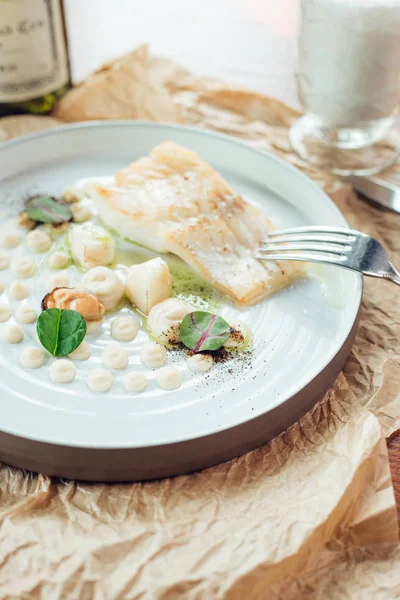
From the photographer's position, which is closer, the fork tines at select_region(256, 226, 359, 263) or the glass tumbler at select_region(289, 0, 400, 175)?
the fork tines at select_region(256, 226, 359, 263)

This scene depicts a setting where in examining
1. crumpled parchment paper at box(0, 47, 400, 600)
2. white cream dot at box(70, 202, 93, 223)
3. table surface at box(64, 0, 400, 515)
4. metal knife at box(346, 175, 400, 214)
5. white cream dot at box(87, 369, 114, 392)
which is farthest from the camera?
table surface at box(64, 0, 400, 515)

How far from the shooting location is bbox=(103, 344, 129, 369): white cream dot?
1567mm

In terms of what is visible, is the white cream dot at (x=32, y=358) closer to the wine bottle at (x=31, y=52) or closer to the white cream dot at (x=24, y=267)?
the white cream dot at (x=24, y=267)

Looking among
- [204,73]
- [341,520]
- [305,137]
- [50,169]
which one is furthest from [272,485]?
[204,73]

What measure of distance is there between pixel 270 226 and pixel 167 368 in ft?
1.92

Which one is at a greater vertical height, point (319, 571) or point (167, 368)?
point (167, 368)

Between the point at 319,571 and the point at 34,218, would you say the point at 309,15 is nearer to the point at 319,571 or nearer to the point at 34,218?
the point at 34,218

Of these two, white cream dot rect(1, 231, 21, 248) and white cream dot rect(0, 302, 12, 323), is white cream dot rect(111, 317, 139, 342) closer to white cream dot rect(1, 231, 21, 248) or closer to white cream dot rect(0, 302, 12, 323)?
white cream dot rect(0, 302, 12, 323)

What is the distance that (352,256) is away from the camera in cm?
175

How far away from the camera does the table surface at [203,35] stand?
2.95m

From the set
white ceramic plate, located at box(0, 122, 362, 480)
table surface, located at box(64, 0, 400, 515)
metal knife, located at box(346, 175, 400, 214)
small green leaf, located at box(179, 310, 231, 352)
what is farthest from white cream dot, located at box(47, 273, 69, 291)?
table surface, located at box(64, 0, 400, 515)

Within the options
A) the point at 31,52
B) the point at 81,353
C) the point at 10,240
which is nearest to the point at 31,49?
the point at 31,52

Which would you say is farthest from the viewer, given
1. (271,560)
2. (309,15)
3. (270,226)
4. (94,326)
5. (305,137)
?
(305,137)

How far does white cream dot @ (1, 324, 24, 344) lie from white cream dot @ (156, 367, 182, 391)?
1.12ft
